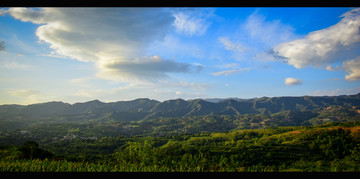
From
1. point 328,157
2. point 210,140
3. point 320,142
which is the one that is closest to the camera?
point 328,157
